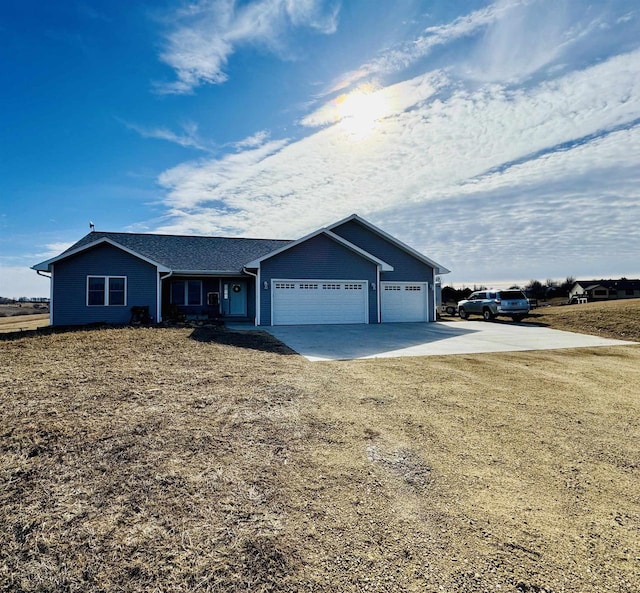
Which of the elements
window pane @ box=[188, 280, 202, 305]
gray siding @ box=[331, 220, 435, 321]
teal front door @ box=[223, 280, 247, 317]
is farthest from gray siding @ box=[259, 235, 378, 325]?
window pane @ box=[188, 280, 202, 305]

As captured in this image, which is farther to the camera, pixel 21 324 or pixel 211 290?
pixel 21 324

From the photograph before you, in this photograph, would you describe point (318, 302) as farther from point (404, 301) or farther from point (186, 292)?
point (186, 292)

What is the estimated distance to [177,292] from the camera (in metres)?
19.9

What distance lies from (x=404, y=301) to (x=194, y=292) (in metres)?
11.6

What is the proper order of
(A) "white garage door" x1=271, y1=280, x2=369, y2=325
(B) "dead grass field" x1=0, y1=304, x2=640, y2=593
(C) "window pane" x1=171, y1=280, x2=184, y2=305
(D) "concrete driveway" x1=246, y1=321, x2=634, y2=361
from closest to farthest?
(B) "dead grass field" x1=0, y1=304, x2=640, y2=593 < (D) "concrete driveway" x1=246, y1=321, x2=634, y2=361 < (A) "white garage door" x1=271, y1=280, x2=369, y2=325 < (C) "window pane" x1=171, y1=280, x2=184, y2=305

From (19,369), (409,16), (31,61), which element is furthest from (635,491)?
(31,61)

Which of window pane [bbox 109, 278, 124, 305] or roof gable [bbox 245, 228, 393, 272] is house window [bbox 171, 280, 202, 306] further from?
roof gable [bbox 245, 228, 393, 272]

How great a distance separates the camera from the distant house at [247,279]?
16312 millimetres

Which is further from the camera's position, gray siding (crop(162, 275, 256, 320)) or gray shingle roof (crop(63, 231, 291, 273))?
gray siding (crop(162, 275, 256, 320))

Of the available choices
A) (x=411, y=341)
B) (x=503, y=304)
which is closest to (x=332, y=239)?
(x=411, y=341)

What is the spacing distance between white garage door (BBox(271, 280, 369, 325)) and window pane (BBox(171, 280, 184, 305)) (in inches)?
228

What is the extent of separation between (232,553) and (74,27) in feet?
46.4

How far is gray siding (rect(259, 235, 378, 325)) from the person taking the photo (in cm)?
1752

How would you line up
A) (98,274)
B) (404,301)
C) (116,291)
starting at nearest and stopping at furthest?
(98,274) → (116,291) → (404,301)
